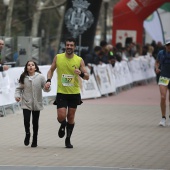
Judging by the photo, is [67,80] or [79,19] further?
[79,19]

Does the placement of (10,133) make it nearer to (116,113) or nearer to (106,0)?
(116,113)

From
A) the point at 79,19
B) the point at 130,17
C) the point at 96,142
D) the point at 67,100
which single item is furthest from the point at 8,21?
the point at 67,100

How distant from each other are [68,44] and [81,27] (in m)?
16.2

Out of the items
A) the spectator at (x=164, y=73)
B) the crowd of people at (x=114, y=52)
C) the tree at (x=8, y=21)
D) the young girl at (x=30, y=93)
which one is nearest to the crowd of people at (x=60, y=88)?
the young girl at (x=30, y=93)

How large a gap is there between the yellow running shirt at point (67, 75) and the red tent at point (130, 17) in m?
19.9

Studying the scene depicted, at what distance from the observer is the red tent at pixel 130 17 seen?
3341 centimetres

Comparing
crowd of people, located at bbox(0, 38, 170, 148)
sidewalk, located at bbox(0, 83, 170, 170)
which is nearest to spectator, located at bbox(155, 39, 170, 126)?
sidewalk, located at bbox(0, 83, 170, 170)

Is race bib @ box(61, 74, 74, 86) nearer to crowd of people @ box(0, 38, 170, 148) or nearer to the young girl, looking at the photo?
crowd of people @ box(0, 38, 170, 148)

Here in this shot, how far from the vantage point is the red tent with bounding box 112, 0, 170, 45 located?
110 ft

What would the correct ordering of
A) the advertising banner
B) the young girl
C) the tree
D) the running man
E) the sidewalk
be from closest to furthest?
the sidewalk, the running man, the young girl, the advertising banner, the tree

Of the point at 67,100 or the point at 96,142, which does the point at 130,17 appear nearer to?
the point at 96,142

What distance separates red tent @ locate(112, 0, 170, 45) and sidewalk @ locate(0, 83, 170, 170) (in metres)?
11.6

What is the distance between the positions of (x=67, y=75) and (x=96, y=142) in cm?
172

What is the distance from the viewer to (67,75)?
1329 cm
